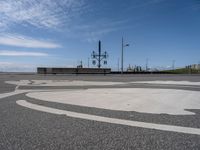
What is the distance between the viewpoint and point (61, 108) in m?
7.15

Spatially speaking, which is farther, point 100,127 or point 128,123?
point 128,123

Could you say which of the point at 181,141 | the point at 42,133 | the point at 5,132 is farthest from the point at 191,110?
the point at 5,132

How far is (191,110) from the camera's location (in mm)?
6949

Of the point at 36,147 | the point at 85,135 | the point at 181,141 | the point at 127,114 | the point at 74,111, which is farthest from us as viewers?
the point at 74,111

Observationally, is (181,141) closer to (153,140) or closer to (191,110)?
(153,140)

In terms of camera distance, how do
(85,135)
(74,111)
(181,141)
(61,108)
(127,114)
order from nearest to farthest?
(181,141)
(85,135)
(127,114)
(74,111)
(61,108)

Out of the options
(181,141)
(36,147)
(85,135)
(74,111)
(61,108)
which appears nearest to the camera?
(36,147)

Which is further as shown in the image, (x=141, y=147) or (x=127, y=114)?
(x=127, y=114)

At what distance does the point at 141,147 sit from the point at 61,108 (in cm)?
376

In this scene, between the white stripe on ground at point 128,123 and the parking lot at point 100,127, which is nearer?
the parking lot at point 100,127

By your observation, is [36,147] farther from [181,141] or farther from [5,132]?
[181,141]

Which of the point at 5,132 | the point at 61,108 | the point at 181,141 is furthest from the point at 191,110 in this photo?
the point at 5,132

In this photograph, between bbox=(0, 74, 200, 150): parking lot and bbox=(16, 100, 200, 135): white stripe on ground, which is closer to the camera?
bbox=(0, 74, 200, 150): parking lot

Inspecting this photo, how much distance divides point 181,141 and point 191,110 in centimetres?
313
